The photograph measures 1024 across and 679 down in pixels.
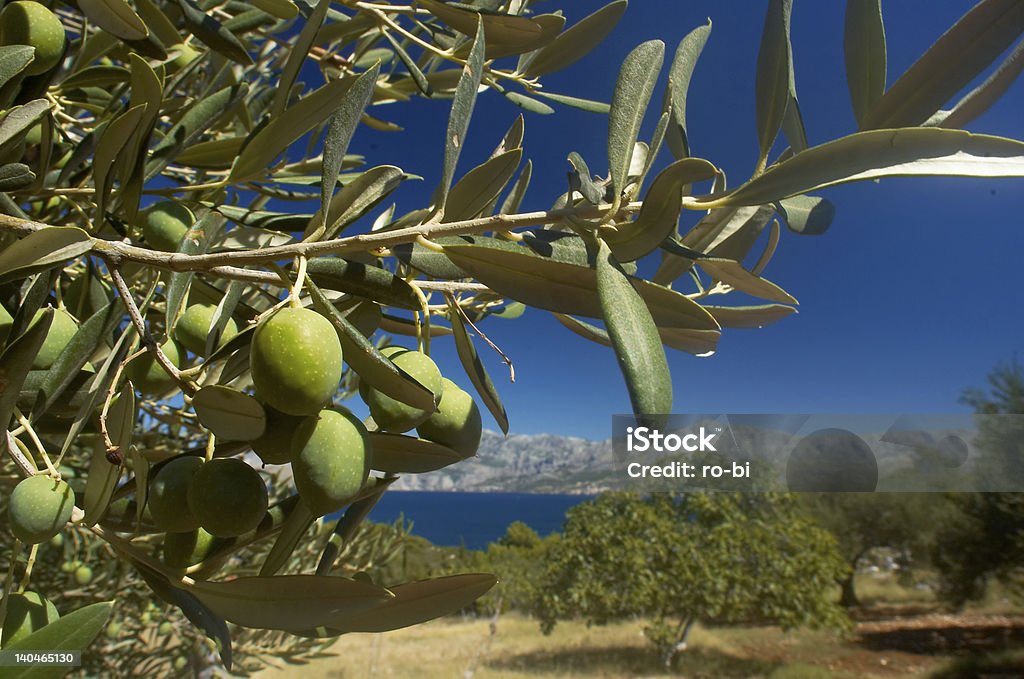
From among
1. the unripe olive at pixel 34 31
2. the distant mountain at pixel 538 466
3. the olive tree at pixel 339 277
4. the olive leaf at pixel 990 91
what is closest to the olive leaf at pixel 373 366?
the olive tree at pixel 339 277

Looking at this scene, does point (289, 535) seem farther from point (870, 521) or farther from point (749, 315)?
point (870, 521)

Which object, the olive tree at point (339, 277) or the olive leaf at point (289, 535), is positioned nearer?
the olive tree at point (339, 277)

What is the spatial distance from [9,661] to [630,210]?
0.63 meters

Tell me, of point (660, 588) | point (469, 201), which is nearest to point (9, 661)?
point (469, 201)

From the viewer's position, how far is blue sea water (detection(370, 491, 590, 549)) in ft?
170

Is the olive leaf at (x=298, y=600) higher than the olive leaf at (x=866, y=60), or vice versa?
the olive leaf at (x=866, y=60)

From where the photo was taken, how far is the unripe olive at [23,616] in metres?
0.69

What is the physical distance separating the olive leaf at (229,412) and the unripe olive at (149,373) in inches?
10.9

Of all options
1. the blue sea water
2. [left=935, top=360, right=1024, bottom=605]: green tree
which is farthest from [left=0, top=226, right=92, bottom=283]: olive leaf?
the blue sea water

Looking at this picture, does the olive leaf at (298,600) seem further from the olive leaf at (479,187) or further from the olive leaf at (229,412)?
the olive leaf at (479,187)

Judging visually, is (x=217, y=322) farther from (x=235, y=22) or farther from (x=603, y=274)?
(x=235, y=22)

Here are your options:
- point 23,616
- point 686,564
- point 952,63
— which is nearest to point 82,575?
point 23,616

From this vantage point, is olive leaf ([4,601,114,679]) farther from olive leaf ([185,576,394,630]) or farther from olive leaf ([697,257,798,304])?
olive leaf ([697,257,798,304])

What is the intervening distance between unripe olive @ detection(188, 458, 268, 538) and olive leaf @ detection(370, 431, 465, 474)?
4.2 inches
